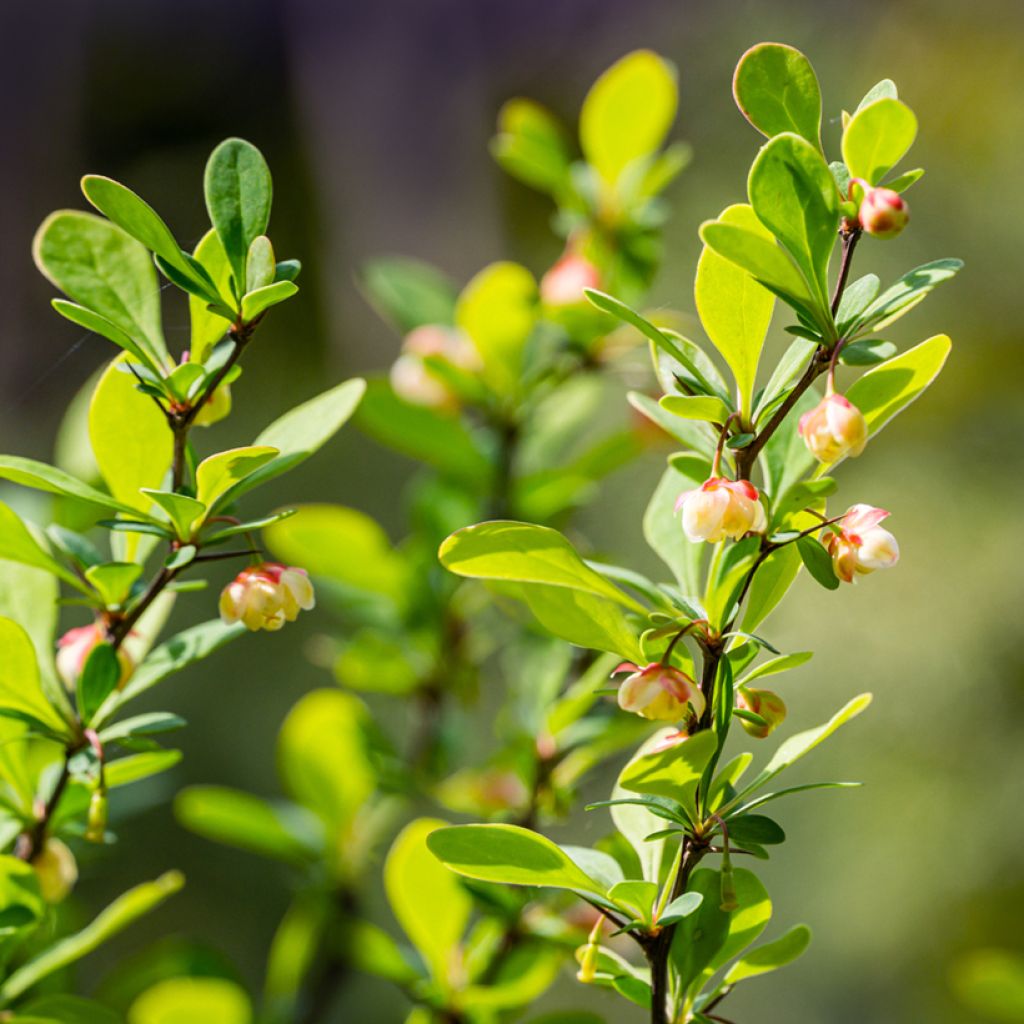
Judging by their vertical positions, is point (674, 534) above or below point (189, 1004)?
above

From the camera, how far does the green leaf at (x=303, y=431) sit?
386 millimetres

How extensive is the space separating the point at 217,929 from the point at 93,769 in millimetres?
1024

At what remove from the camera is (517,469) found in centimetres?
76

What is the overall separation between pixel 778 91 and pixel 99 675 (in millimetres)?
295

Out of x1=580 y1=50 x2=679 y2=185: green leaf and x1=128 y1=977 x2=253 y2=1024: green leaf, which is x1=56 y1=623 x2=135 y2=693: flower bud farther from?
x1=580 y1=50 x2=679 y2=185: green leaf

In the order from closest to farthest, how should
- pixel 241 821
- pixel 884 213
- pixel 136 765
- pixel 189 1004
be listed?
1. pixel 884 213
2. pixel 136 765
3. pixel 189 1004
4. pixel 241 821

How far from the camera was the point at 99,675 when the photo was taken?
0.39 metres

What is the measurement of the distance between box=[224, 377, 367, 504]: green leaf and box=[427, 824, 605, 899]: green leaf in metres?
0.13

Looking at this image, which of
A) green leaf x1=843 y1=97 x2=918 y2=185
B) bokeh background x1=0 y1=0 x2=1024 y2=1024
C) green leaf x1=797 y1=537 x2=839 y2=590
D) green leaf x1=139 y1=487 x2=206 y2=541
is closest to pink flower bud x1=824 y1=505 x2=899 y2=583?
green leaf x1=797 y1=537 x2=839 y2=590

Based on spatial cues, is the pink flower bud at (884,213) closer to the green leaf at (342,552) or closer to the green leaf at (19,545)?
the green leaf at (19,545)

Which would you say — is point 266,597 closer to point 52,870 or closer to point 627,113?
point 52,870

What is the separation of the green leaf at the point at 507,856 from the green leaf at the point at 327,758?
0.40 meters

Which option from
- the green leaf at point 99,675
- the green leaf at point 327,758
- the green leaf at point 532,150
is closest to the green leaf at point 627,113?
the green leaf at point 532,150

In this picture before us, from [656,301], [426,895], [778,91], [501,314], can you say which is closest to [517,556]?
[778,91]
